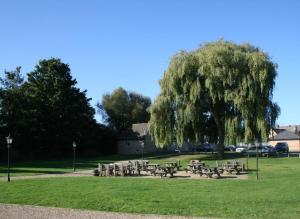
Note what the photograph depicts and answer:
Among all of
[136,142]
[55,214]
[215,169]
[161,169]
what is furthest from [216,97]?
[136,142]

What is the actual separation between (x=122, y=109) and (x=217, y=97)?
166 ft

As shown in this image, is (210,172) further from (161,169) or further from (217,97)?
(217,97)

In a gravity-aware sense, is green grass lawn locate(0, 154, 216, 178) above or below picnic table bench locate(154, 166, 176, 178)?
below

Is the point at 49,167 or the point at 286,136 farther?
the point at 286,136

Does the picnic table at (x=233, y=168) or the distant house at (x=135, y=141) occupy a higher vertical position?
the distant house at (x=135, y=141)

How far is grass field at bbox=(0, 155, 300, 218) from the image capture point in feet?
46.7

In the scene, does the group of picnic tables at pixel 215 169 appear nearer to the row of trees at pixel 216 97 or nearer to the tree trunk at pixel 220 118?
the row of trees at pixel 216 97

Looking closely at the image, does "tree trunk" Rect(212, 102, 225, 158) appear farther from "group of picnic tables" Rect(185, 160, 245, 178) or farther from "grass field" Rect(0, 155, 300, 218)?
"grass field" Rect(0, 155, 300, 218)

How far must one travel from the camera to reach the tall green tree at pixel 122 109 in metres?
93.3

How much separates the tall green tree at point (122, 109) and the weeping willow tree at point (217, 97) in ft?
149

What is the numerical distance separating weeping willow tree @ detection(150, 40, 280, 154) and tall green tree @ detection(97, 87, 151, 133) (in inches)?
1789

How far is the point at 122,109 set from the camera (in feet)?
310

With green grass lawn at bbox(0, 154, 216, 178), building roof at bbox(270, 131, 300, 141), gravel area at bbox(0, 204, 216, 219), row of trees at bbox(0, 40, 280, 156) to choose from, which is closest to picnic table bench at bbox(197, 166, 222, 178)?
green grass lawn at bbox(0, 154, 216, 178)

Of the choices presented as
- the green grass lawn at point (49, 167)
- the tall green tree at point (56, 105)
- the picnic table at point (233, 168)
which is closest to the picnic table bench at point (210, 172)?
the picnic table at point (233, 168)
